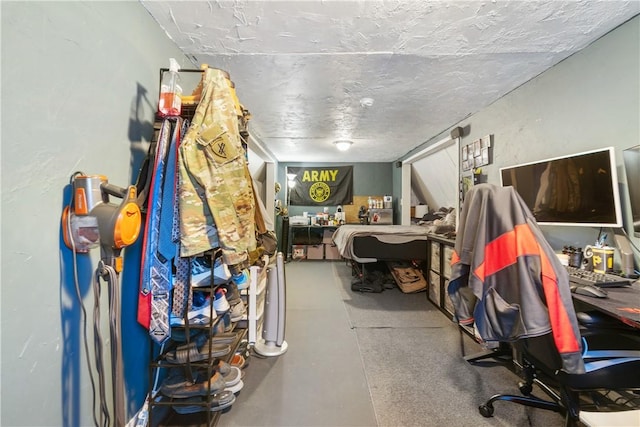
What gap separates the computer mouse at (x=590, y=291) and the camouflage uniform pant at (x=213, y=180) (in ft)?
5.23

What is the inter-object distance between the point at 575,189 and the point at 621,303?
0.83 meters

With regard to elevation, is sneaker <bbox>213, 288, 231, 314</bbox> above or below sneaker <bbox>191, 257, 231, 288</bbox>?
below

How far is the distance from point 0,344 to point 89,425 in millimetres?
568

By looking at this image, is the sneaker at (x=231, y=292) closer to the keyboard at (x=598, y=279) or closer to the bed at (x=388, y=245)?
the keyboard at (x=598, y=279)

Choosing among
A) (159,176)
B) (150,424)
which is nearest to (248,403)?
(150,424)

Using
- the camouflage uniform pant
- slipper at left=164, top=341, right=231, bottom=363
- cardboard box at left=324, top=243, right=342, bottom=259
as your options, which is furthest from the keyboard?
cardboard box at left=324, top=243, right=342, bottom=259

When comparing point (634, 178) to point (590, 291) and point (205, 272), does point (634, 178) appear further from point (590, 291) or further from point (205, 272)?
Result: point (205, 272)

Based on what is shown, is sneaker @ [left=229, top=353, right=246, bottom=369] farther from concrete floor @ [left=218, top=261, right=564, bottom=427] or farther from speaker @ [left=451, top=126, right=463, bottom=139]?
speaker @ [left=451, top=126, right=463, bottom=139]

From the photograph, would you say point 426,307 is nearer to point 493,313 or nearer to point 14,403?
point 493,313

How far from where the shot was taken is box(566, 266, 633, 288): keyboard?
1278mm

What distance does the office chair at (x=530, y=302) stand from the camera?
1067 mm

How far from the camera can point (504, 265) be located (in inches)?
47.2

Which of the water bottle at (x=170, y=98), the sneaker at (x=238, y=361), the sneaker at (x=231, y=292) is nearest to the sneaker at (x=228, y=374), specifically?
the sneaker at (x=238, y=361)

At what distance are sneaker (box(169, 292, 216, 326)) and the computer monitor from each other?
85.7 inches
